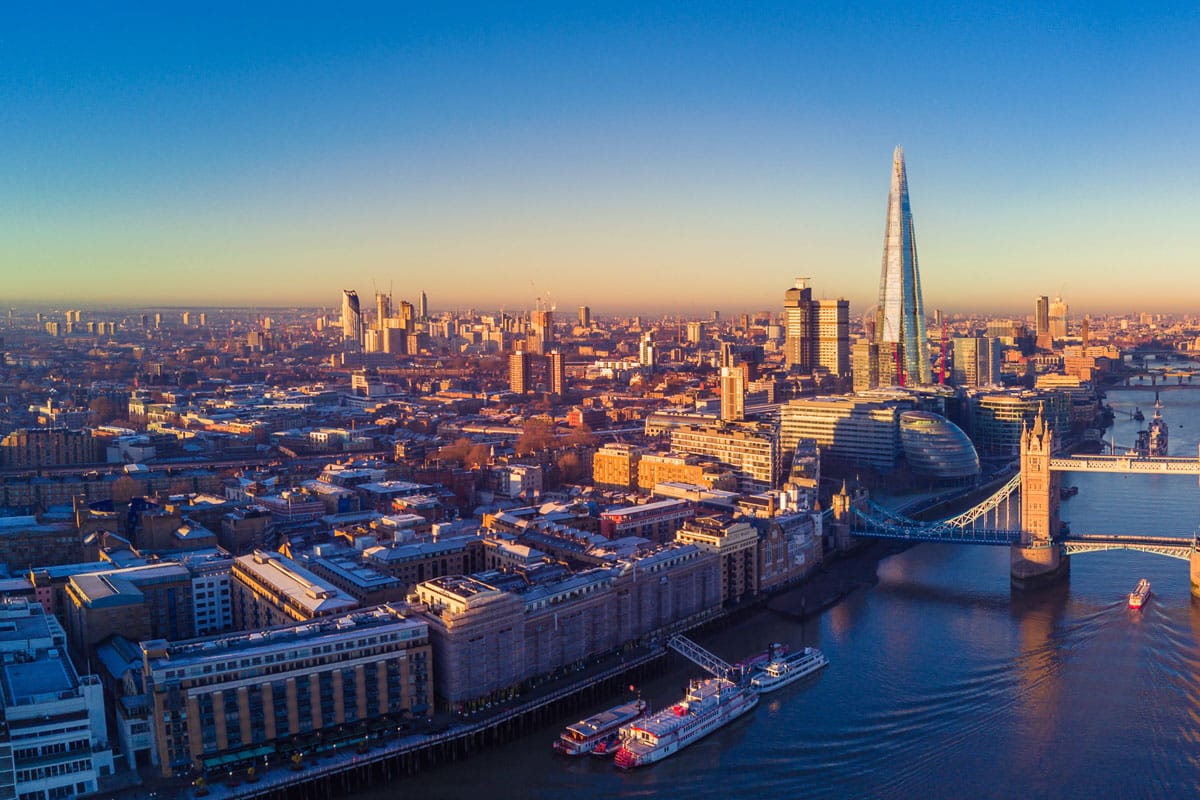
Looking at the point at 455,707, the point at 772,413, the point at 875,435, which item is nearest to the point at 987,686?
the point at 455,707

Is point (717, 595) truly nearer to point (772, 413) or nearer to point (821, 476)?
point (821, 476)

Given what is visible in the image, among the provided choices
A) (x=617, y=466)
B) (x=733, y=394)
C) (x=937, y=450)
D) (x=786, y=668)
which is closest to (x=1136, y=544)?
(x=786, y=668)

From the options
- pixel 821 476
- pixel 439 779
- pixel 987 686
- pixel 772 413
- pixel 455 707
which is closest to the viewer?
pixel 439 779

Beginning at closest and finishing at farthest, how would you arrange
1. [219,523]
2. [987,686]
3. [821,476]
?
1. [987,686]
2. [219,523]
3. [821,476]

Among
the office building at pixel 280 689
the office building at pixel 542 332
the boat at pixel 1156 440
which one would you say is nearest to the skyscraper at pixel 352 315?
the office building at pixel 542 332

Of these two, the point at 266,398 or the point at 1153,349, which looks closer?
the point at 266,398
